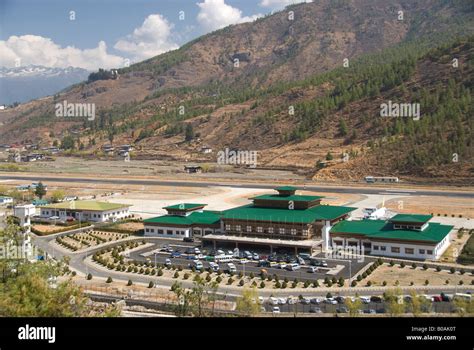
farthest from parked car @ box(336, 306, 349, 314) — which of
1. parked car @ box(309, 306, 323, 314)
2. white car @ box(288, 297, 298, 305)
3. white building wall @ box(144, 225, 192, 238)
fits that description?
white building wall @ box(144, 225, 192, 238)

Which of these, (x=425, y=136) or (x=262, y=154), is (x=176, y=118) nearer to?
(x=262, y=154)

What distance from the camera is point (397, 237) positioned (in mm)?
37344

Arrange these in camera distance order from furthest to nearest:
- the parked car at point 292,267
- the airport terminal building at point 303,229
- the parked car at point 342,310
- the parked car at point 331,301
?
the airport terminal building at point 303,229, the parked car at point 292,267, the parked car at point 331,301, the parked car at point 342,310

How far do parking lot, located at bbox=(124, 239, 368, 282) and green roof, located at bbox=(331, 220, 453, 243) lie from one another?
368 cm

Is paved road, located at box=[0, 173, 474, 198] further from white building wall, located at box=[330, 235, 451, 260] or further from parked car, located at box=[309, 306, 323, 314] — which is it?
parked car, located at box=[309, 306, 323, 314]

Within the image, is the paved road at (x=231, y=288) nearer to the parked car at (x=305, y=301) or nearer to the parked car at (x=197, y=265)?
the parked car at (x=305, y=301)

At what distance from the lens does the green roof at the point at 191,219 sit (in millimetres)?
45031

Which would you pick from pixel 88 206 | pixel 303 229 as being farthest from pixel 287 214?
pixel 88 206

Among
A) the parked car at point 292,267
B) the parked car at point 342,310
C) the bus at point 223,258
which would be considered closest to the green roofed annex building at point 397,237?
the parked car at point 292,267

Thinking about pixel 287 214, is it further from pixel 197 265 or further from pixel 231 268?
pixel 197 265

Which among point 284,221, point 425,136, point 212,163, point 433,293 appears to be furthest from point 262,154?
point 433,293

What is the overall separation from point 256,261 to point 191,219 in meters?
11.2

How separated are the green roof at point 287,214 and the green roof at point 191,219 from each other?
2.07 meters

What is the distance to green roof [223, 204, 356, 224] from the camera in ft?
135
